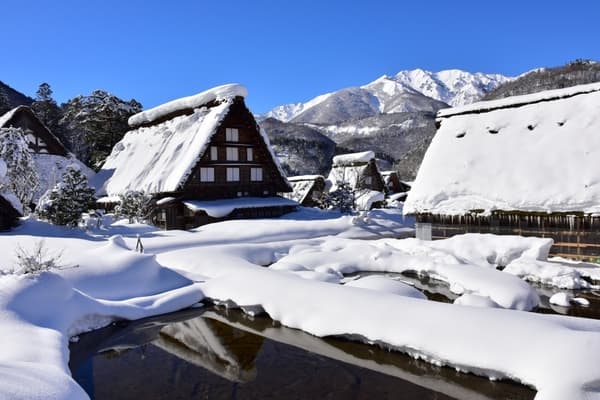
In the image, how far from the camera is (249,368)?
695 centimetres

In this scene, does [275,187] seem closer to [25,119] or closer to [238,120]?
[238,120]

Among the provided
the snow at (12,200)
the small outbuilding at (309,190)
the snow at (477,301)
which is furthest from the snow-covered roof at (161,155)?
the snow at (477,301)

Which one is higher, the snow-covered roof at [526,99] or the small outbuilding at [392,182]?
the snow-covered roof at [526,99]

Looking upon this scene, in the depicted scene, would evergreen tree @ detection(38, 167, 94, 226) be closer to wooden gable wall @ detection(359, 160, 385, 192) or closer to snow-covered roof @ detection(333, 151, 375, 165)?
wooden gable wall @ detection(359, 160, 385, 192)

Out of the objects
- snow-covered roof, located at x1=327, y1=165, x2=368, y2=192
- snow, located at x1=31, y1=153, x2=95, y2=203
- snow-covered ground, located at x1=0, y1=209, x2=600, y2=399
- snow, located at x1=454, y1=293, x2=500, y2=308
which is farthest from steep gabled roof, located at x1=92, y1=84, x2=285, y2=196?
snow, located at x1=454, y1=293, x2=500, y2=308

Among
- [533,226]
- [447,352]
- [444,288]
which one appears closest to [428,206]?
[533,226]

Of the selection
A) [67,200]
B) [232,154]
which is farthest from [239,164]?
[67,200]

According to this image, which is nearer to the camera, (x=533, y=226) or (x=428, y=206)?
(x=533, y=226)

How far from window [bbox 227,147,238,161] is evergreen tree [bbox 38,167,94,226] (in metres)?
9.74

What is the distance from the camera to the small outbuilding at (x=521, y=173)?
1373 centimetres

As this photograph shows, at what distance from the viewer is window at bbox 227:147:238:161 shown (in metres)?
27.2

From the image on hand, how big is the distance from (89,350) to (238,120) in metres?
21.2

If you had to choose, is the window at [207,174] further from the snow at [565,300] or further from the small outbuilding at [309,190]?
the snow at [565,300]

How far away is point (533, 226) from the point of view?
1474 centimetres
